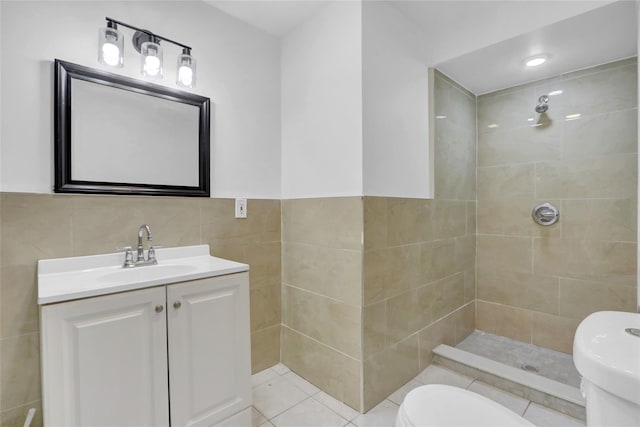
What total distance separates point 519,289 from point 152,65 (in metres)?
2.87

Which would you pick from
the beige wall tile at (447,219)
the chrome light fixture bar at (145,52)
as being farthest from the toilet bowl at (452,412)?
the chrome light fixture bar at (145,52)

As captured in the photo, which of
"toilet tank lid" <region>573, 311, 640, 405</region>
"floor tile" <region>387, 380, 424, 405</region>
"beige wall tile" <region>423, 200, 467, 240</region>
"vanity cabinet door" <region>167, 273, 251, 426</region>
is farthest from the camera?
"beige wall tile" <region>423, 200, 467, 240</region>

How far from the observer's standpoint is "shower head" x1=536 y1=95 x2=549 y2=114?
220cm

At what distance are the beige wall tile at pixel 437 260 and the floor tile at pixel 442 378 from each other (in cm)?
58

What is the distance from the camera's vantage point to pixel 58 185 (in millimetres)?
1307

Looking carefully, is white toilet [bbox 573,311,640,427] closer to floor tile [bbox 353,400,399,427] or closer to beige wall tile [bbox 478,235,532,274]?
floor tile [bbox 353,400,399,427]

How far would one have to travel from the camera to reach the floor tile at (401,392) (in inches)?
67.3

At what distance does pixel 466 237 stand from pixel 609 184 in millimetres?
940

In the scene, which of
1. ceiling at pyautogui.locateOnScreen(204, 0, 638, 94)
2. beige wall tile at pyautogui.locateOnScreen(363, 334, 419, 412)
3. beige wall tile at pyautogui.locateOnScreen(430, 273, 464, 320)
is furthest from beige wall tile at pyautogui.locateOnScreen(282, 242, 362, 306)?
ceiling at pyautogui.locateOnScreen(204, 0, 638, 94)

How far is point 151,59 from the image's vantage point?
1.47 meters

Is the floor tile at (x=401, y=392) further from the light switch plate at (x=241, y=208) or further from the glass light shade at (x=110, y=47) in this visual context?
the glass light shade at (x=110, y=47)

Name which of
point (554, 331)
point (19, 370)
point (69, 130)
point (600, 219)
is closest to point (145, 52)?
point (69, 130)

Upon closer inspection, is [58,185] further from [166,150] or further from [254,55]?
[254,55]

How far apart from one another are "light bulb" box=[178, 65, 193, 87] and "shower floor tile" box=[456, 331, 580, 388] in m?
2.54
